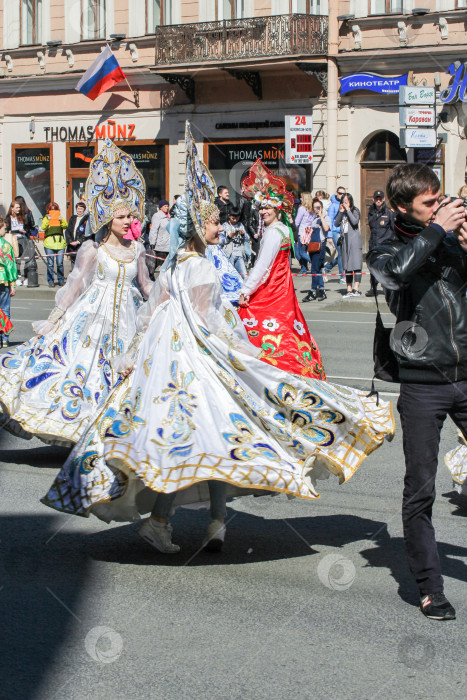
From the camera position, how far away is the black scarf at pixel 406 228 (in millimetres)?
4422

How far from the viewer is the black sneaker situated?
4363mm

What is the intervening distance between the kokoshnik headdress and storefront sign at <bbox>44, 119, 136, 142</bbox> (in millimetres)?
21925

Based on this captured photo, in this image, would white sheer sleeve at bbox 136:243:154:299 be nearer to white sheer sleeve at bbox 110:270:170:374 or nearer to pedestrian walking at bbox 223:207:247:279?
white sheer sleeve at bbox 110:270:170:374

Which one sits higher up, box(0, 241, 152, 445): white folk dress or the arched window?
the arched window

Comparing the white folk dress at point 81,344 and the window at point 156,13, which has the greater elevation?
the window at point 156,13

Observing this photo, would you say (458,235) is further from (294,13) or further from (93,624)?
(294,13)

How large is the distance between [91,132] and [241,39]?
549 centimetres

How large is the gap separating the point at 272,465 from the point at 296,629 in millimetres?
822

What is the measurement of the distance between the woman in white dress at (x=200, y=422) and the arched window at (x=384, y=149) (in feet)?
68.6

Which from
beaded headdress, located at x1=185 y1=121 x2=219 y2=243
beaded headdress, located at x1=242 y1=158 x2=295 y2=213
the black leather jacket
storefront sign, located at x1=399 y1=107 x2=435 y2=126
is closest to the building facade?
storefront sign, located at x1=399 y1=107 x2=435 y2=126

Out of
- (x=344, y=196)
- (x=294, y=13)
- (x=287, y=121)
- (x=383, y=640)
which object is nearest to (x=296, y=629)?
(x=383, y=640)

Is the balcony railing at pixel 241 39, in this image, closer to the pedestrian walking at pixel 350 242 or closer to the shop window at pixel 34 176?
the shop window at pixel 34 176

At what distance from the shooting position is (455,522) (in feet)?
19.0

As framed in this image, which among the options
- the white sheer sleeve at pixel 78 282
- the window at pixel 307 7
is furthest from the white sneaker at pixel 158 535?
the window at pixel 307 7
